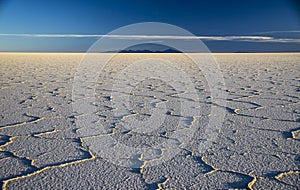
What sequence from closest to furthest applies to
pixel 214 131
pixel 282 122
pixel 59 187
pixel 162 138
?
pixel 59 187
pixel 162 138
pixel 214 131
pixel 282 122

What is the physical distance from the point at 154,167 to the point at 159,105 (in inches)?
61.0

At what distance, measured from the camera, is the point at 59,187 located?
49.3 inches

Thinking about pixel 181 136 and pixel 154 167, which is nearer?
pixel 154 167

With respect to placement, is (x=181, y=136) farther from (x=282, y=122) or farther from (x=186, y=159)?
(x=282, y=122)

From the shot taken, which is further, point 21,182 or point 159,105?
point 159,105

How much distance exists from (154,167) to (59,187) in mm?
501

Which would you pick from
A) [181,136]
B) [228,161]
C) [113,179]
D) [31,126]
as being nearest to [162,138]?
[181,136]

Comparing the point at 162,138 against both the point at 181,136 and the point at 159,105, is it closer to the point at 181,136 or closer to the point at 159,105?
the point at 181,136

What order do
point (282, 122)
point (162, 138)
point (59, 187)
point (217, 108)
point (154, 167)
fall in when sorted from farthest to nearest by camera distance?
point (217, 108) → point (282, 122) → point (162, 138) → point (154, 167) → point (59, 187)

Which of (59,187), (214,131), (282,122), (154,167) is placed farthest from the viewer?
(282,122)

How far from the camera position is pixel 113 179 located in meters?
1.34

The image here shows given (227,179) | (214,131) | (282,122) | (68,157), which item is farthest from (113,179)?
(282,122)

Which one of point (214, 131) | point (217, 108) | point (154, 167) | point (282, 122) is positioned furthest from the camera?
point (217, 108)

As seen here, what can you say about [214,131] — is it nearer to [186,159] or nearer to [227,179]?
[186,159]
